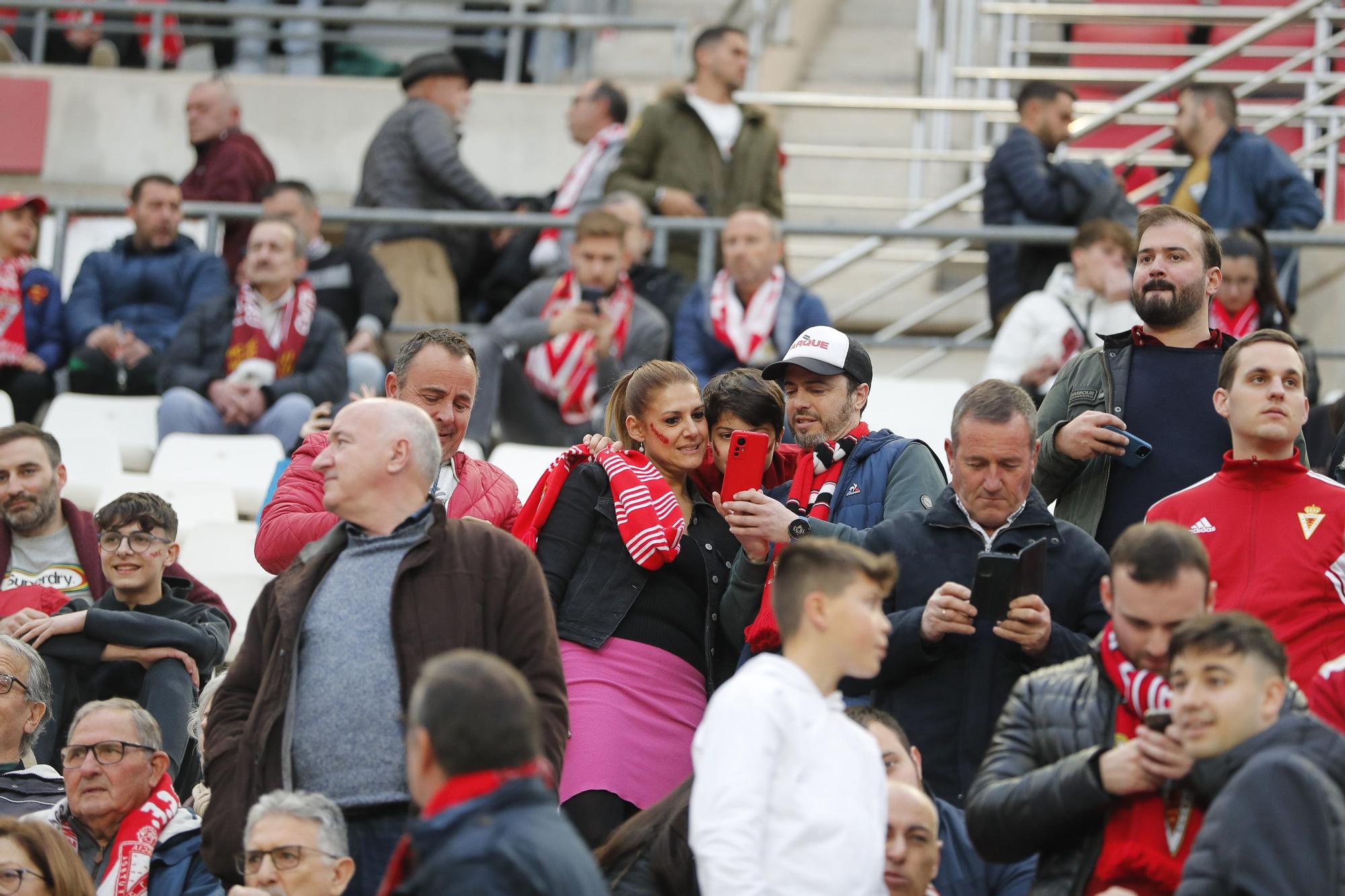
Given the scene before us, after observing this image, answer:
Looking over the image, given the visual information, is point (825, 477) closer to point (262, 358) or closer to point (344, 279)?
point (262, 358)

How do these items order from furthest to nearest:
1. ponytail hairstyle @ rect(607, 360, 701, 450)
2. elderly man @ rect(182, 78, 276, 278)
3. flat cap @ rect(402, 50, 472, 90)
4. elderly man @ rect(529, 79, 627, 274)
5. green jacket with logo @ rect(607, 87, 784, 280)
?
Answer: elderly man @ rect(182, 78, 276, 278) → flat cap @ rect(402, 50, 472, 90) → elderly man @ rect(529, 79, 627, 274) → green jacket with logo @ rect(607, 87, 784, 280) → ponytail hairstyle @ rect(607, 360, 701, 450)

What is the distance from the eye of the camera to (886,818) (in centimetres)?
430

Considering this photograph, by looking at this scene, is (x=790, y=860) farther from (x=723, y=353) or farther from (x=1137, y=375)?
(x=723, y=353)

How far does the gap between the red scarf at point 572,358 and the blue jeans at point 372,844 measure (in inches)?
185

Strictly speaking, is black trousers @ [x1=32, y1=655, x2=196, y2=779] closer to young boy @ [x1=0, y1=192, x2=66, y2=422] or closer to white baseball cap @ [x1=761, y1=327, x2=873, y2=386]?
white baseball cap @ [x1=761, y1=327, x2=873, y2=386]

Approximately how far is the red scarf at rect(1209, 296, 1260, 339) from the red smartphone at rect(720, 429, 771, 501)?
11.5 ft

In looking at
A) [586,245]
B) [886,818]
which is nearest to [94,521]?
[586,245]

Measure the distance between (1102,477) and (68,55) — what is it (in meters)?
11.3

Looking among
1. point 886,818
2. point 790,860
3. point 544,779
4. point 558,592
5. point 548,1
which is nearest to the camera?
point 544,779

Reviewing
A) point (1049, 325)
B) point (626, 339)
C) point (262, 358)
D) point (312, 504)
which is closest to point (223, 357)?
point (262, 358)

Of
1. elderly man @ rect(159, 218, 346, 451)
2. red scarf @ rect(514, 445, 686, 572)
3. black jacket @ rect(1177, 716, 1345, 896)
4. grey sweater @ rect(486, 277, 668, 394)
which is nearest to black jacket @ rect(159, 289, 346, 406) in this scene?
elderly man @ rect(159, 218, 346, 451)

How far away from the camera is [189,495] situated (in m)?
8.59

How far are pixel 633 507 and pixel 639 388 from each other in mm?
380

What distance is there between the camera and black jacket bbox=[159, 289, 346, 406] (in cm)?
926
